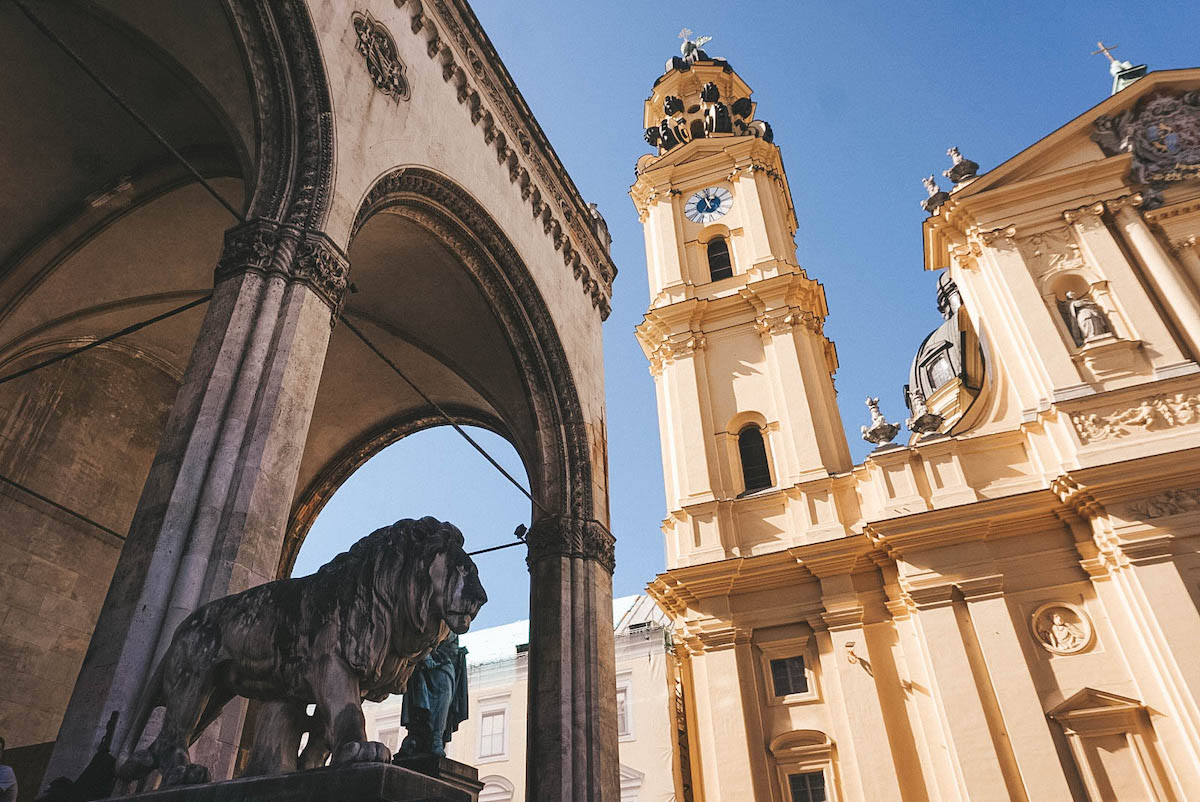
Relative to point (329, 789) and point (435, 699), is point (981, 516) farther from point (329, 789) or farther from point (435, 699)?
point (329, 789)

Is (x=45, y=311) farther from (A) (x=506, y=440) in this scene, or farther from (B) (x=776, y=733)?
(B) (x=776, y=733)

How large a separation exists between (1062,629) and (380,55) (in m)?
14.2

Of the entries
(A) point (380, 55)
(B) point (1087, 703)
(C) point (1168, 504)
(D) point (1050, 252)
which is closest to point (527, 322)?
(A) point (380, 55)

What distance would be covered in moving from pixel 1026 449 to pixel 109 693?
53.2 feet

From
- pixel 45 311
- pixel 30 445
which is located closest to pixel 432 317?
pixel 45 311

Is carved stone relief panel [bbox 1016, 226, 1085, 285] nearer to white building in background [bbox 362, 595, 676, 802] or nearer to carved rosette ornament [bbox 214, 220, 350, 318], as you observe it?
white building in background [bbox 362, 595, 676, 802]

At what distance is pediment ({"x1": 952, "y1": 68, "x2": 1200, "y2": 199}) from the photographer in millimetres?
18141

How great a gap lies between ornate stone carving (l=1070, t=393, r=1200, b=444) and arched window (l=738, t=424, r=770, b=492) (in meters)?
6.73

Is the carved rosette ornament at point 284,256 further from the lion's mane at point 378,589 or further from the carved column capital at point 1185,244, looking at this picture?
the carved column capital at point 1185,244

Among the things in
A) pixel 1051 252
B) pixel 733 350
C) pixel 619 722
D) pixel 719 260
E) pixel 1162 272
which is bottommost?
pixel 619 722

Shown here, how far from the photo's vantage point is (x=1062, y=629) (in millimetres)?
13781

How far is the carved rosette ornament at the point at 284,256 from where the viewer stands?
211 inches

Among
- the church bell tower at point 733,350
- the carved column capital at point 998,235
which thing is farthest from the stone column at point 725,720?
the carved column capital at point 998,235

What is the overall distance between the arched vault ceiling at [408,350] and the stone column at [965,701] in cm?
872
